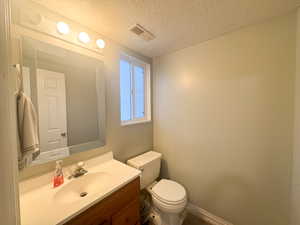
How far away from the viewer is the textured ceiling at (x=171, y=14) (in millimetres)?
959

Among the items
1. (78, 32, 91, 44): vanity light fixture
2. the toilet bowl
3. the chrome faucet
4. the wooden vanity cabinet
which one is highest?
(78, 32, 91, 44): vanity light fixture

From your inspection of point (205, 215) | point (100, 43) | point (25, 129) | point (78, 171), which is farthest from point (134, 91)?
point (205, 215)

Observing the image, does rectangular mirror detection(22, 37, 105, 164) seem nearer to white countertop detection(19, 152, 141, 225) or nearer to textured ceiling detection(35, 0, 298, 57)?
white countertop detection(19, 152, 141, 225)

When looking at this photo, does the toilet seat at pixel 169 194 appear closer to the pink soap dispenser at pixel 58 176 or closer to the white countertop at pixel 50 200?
the white countertop at pixel 50 200

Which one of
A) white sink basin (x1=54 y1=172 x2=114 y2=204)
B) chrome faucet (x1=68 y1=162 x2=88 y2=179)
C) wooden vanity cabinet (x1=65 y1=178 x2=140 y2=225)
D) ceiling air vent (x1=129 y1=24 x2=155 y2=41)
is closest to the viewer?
wooden vanity cabinet (x1=65 y1=178 x2=140 y2=225)

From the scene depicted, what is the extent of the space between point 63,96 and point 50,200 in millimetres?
786

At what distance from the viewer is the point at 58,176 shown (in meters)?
0.98

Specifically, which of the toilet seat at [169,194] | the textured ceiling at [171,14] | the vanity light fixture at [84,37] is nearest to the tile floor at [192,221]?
the toilet seat at [169,194]

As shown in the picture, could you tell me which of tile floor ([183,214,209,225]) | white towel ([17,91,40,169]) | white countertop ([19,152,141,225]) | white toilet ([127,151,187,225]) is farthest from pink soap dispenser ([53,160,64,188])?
tile floor ([183,214,209,225])

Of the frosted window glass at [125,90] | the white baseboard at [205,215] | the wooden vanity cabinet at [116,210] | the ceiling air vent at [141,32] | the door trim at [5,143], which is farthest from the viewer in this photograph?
the frosted window glass at [125,90]

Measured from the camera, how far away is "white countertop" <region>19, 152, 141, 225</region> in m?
0.69

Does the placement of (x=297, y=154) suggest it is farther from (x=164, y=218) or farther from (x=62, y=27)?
(x=62, y=27)

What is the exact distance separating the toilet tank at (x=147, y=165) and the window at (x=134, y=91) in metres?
0.49

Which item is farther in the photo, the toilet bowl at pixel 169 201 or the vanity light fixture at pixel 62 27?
the toilet bowl at pixel 169 201
